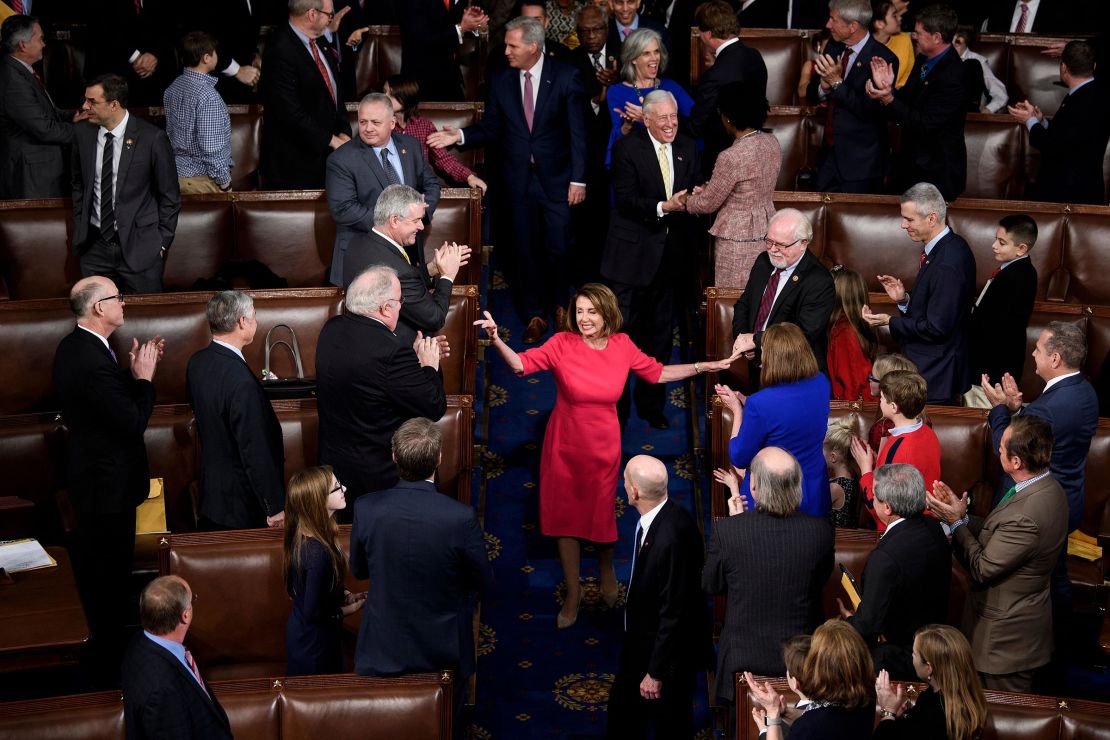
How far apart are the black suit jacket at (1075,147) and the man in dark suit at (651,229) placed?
2.16 m

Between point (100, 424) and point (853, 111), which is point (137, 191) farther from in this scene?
point (853, 111)

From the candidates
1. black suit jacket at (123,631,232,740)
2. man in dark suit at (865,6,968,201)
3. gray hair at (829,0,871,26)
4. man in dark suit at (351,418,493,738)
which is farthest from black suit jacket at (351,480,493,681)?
gray hair at (829,0,871,26)

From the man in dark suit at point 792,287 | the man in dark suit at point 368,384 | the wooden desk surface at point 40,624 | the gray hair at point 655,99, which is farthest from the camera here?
the gray hair at point 655,99

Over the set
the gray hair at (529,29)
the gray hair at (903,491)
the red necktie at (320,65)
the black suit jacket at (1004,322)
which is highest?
the gray hair at (529,29)

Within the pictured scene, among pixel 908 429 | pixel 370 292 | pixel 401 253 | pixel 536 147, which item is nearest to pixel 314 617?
pixel 370 292

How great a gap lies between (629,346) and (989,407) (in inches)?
64.0

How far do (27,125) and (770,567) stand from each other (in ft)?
15.1

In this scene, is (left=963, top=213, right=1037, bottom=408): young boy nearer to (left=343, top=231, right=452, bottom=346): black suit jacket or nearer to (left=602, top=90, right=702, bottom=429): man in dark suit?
(left=602, top=90, right=702, bottom=429): man in dark suit

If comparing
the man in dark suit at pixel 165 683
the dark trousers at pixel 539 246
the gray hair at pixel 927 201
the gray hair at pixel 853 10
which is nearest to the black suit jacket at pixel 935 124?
the gray hair at pixel 853 10

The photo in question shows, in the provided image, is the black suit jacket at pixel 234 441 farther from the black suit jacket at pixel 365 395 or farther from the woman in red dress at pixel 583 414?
the woman in red dress at pixel 583 414

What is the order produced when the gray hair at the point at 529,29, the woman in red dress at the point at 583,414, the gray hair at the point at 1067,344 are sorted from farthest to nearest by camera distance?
1. the gray hair at the point at 529,29
2. the woman in red dress at the point at 583,414
3. the gray hair at the point at 1067,344

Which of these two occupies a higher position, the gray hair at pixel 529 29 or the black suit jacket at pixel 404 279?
the gray hair at pixel 529 29

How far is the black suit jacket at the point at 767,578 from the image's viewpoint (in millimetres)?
3680

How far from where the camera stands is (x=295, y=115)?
242 inches
